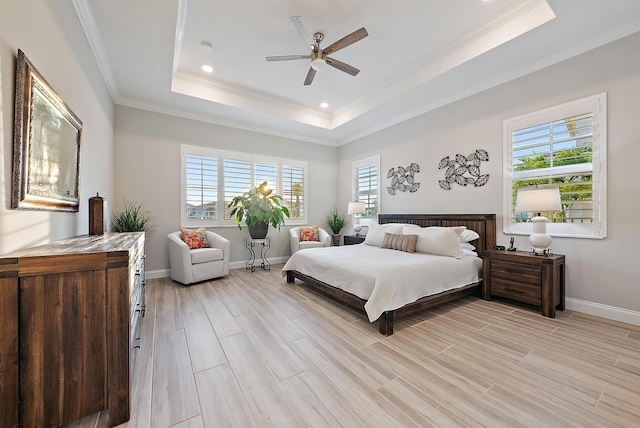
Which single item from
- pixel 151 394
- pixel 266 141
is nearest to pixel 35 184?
pixel 151 394

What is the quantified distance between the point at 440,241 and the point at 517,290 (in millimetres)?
982

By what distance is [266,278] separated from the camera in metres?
4.45

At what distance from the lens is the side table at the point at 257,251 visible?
5.01m

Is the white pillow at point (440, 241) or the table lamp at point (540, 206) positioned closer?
the table lamp at point (540, 206)

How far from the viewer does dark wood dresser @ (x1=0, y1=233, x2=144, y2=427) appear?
1.22 metres

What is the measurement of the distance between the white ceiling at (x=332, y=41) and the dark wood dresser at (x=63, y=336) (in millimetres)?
2435

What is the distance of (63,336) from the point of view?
132 cm

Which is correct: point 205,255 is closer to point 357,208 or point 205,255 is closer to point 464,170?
point 357,208

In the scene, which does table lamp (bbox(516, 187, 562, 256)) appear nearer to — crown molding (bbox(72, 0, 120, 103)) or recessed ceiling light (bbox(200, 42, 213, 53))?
recessed ceiling light (bbox(200, 42, 213, 53))

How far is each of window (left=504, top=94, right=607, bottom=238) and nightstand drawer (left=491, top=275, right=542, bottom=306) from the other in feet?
2.51

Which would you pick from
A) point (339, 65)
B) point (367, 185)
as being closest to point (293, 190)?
Answer: point (367, 185)

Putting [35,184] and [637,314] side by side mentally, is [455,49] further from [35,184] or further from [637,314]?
[35,184]

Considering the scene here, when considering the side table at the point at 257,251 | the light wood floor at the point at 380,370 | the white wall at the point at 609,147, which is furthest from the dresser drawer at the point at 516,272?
the side table at the point at 257,251

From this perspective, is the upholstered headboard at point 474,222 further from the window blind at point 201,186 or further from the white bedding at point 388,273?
the window blind at point 201,186
